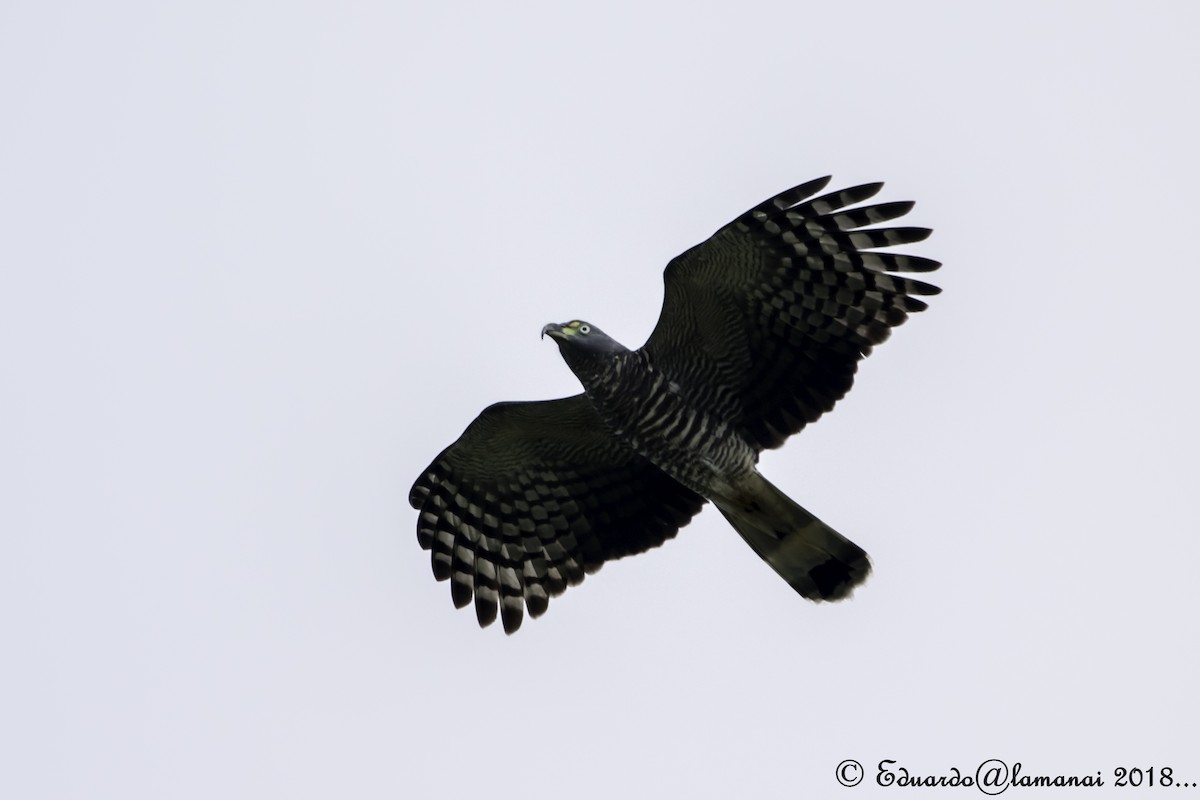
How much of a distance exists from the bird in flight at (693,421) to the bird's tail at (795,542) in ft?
0.04

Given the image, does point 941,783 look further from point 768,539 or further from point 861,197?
point 861,197

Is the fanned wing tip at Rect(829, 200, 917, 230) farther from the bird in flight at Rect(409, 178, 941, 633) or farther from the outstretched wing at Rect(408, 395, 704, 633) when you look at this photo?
the outstretched wing at Rect(408, 395, 704, 633)

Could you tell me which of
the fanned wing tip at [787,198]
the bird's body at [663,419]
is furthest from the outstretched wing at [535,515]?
the fanned wing tip at [787,198]

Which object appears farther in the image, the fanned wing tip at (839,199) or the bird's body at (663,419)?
the bird's body at (663,419)

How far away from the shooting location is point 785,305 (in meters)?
12.9

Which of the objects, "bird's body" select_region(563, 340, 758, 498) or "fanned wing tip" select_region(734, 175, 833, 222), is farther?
"bird's body" select_region(563, 340, 758, 498)

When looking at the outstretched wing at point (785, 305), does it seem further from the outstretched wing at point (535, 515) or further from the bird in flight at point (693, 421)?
the outstretched wing at point (535, 515)

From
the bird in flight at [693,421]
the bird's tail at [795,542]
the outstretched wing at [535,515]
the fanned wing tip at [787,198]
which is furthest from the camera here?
the outstretched wing at [535,515]

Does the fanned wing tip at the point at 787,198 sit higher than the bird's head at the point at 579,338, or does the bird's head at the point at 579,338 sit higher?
the fanned wing tip at the point at 787,198

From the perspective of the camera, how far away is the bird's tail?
13.1 metres

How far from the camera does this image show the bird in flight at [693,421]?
12656mm

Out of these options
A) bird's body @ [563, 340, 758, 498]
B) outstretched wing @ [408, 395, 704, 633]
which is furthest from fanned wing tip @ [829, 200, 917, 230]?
outstretched wing @ [408, 395, 704, 633]

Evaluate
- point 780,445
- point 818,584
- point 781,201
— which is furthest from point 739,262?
point 818,584

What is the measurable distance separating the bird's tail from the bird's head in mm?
1496
